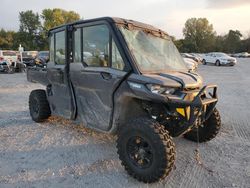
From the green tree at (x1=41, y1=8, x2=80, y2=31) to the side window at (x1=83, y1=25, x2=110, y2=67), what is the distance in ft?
193

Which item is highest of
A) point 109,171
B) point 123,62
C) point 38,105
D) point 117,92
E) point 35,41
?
point 35,41

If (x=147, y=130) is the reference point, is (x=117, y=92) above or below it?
above

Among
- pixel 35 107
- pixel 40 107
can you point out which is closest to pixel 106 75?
pixel 40 107

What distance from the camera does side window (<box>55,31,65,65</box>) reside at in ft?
17.1

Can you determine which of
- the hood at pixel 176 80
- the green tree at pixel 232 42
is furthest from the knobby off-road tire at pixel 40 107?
the green tree at pixel 232 42

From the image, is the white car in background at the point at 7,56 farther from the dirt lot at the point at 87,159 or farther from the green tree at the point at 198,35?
the green tree at the point at 198,35

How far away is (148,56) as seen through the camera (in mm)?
4250

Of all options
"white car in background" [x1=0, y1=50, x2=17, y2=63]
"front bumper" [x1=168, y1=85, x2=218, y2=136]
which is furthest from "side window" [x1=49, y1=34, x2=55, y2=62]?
"white car in background" [x1=0, y1=50, x2=17, y2=63]

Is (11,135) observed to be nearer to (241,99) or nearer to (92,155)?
(92,155)

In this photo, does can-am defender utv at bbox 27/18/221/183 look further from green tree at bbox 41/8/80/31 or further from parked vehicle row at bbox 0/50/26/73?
green tree at bbox 41/8/80/31

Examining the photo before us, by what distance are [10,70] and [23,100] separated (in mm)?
12592

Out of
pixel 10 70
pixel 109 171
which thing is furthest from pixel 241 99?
pixel 10 70

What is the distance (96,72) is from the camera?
439 cm

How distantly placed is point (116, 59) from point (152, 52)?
0.65m
